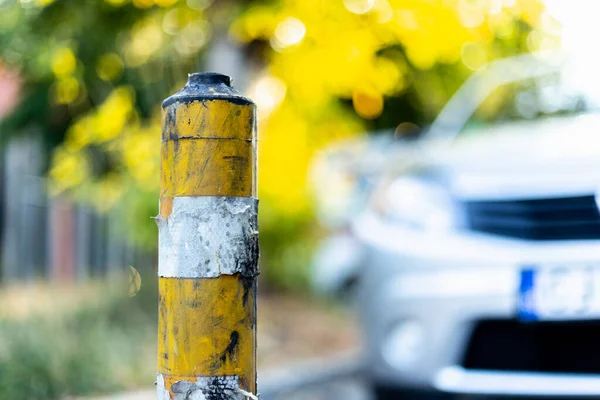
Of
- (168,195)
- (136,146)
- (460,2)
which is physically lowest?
(168,195)

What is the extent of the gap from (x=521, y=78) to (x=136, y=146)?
284 cm

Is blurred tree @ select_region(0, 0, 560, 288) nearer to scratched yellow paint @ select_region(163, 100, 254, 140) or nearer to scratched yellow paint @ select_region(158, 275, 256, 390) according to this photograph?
scratched yellow paint @ select_region(163, 100, 254, 140)

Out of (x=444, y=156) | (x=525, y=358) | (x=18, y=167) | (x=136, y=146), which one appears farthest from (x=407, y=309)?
(x=18, y=167)

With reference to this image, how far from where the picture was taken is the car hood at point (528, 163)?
9.40ft

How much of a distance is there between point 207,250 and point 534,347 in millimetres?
1647

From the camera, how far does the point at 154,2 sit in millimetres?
4484

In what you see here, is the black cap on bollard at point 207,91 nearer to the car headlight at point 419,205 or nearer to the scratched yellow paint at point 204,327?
the scratched yellow paint at point 204,327

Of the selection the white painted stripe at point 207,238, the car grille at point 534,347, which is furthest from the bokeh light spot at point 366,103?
the white painted stripe at point 207,238

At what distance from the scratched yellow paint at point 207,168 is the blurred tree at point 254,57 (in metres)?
2.92

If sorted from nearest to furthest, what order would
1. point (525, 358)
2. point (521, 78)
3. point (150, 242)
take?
1. point (525, 358)
2. point (521, 78)
3. point (150, 242)

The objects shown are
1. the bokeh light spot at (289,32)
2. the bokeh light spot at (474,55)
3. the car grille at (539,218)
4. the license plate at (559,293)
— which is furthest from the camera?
the bokeh light spot at (474,55)

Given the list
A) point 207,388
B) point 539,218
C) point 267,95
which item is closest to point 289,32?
point 267,95

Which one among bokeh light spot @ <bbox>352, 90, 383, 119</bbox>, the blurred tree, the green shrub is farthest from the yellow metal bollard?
bokeh light spot @ <bbox>352, 90, 383, 119</bbox>

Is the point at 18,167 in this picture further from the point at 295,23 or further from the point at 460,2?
the point at 460,2
